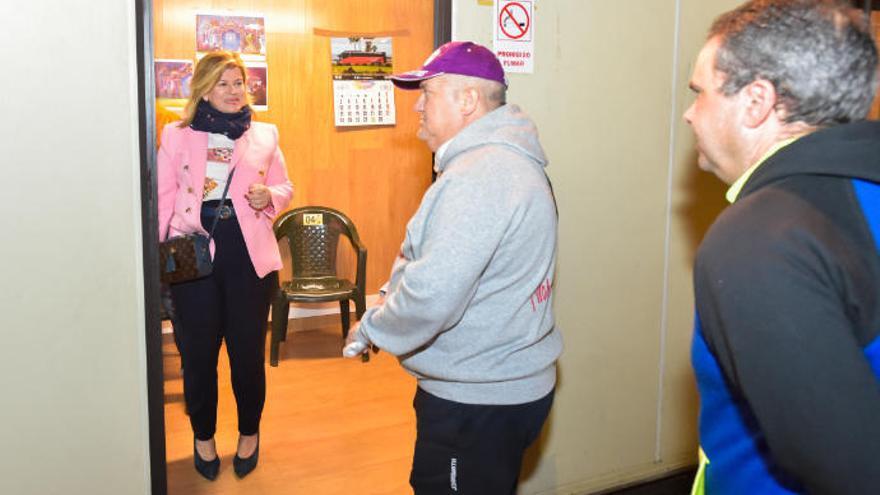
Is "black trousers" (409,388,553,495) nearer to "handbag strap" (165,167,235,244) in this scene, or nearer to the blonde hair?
"handbag strap" (165,167,235,244)

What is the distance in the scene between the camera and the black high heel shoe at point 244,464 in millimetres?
3178

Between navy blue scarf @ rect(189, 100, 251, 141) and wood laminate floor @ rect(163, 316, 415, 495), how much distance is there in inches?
53.7

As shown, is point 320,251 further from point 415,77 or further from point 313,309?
point 415,77

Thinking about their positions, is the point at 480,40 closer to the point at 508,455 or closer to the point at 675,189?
the point at 675,189

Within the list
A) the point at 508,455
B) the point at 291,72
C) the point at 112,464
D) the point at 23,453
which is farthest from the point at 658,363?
the point at 291,72

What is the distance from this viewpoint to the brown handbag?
2.79 metres

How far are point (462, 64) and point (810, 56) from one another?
3.21 feet

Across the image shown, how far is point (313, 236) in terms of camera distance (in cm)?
494

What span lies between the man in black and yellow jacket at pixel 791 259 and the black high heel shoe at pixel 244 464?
2.41 metres

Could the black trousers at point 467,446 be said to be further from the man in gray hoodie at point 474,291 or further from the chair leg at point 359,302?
the chair leg at point 359,302

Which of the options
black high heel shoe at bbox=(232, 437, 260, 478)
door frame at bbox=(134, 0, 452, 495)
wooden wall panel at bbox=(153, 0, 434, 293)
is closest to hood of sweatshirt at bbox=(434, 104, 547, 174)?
door frame at bbox=(134, 0, 452, 495)

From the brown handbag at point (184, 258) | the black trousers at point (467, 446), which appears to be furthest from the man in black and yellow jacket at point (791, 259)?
the brown handbag at point (184, 258)

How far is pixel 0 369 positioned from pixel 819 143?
1.97 meters

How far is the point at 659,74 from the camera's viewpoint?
2834 mm
